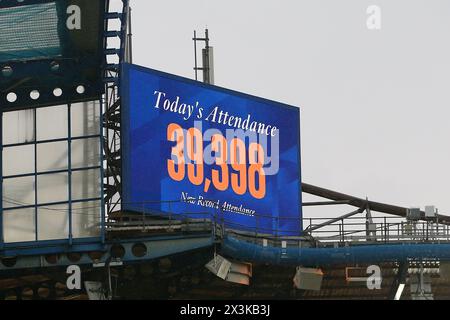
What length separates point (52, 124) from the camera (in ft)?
264

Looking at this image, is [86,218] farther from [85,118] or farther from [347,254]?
[347,254]

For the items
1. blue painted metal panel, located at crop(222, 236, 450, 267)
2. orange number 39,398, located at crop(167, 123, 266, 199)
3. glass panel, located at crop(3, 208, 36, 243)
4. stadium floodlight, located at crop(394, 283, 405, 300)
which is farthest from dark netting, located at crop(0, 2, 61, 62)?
stadium floodlight, located at crop(394, 283, 405, 300)

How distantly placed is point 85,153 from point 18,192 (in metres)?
3.76

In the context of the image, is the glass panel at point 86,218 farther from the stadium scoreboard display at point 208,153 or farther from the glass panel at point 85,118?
Answer: the glass panel at point 85,118

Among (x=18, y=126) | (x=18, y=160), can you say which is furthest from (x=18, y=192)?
(x=18, y=126)

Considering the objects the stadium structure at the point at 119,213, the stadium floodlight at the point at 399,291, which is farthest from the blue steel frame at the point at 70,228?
the stadium floodlight at the point at 399,291

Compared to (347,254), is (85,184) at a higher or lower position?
higher

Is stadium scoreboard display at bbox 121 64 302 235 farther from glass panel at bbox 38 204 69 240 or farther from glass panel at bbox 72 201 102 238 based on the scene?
glass panel at bbox 38 204 69 240

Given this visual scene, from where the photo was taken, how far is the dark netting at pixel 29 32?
252ft

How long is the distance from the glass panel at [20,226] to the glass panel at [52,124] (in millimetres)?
3661

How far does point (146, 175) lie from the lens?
83562mm
